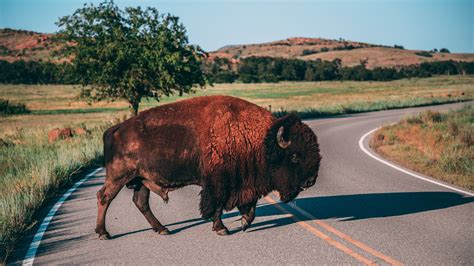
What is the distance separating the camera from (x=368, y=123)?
26172 millimetres

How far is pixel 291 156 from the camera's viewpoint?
21.1 ft

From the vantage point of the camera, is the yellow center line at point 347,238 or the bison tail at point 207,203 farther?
the bison tail at point 207,203

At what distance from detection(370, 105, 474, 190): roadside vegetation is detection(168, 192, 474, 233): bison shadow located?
5.58 feet

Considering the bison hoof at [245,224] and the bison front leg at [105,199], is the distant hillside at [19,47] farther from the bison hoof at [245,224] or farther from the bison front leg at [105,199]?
the bison hoof at [245,224]

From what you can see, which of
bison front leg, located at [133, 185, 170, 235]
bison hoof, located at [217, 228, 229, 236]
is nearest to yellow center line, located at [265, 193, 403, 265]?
bison hoof, located at [217, 228, 229, 236]

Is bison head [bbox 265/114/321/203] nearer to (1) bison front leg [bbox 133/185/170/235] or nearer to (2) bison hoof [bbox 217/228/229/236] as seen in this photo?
(2) bison hoof [bbox 217/228/229/236]

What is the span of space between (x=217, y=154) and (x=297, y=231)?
167 cm

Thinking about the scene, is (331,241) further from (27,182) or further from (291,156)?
(27,182)

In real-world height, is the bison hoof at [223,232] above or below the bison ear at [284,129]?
below

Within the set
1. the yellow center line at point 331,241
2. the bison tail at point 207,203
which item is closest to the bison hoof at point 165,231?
the bison tail at point 207,203

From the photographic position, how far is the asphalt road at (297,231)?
5828mm

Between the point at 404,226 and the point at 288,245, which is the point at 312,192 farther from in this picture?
the point at 288,245

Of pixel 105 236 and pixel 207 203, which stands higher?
pixel 207 203

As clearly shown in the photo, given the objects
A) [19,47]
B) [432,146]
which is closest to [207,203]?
[432,146]
